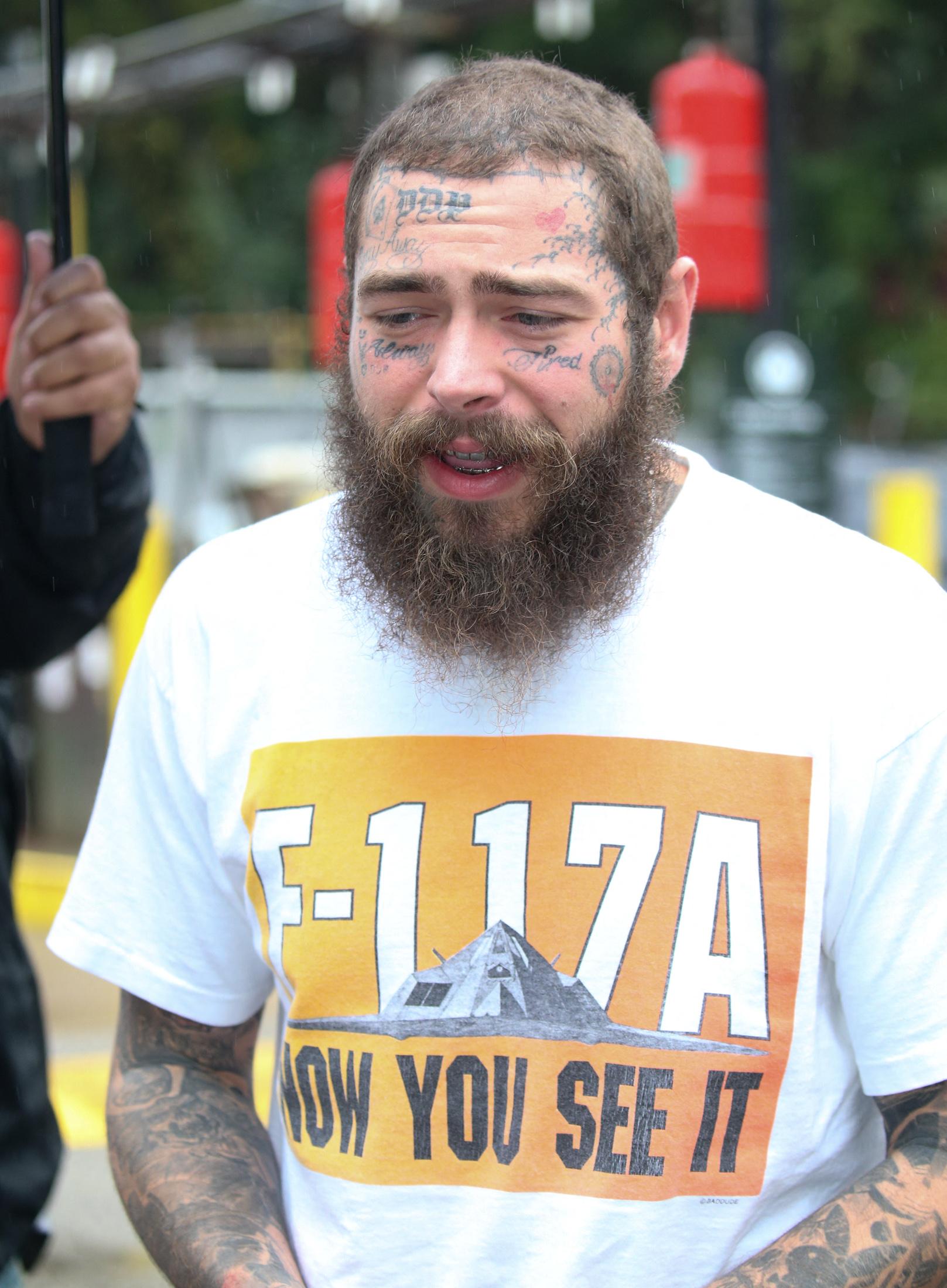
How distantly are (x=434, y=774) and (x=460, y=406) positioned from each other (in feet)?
1.34

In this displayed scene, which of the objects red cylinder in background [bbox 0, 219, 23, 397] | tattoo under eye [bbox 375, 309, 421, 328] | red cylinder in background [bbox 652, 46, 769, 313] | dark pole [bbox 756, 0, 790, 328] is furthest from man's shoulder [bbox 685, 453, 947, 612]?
red cylinder in background [bbox 0, 219, 23, 397]

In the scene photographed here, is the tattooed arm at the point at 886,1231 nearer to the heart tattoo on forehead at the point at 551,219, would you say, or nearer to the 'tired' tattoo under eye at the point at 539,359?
the 'tired' tattoo under eye at the point at 539,359

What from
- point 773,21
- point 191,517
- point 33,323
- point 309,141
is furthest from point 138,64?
point 309,141

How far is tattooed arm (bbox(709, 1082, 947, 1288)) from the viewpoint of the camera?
A: 1578 mm

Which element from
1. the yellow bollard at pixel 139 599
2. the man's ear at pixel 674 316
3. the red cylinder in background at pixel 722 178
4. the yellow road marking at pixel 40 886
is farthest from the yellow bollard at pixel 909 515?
the man's ear at pixel 674 316

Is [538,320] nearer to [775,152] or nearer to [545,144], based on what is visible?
[545,144]

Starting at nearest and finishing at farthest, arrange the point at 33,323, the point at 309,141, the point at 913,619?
1. the point at 913,619
2. the point at 33,323
3. the point at 309,141

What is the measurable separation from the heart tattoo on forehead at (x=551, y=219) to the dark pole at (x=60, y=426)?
0.70m

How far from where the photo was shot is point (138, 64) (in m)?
10.5

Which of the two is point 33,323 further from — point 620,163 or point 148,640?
point 620,163

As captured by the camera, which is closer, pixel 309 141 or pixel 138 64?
pixel 138 64

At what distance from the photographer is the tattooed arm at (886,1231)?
158 centimetres

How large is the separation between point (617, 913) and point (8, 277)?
9482 millimetres

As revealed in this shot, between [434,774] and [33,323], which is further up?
[33,323]
